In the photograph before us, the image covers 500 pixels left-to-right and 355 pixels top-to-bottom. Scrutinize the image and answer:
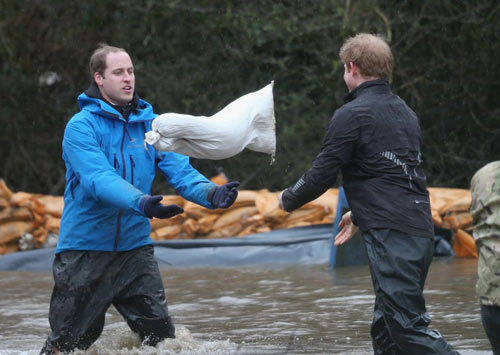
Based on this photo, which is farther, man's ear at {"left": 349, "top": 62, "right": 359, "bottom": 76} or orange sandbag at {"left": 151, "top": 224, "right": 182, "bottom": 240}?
orange sandbag at {"left": 151, "top": 224, "right": 182, "bottom": 240}

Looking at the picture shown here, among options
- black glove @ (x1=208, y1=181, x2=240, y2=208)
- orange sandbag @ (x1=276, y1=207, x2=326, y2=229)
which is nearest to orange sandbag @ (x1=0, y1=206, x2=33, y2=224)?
orange sandbag @ (x1=276, y1=207, x2=326, y2=229)

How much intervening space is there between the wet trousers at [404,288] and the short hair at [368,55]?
79 cm

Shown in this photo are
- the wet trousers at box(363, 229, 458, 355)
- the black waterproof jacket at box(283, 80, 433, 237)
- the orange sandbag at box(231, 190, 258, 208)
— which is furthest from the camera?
the orange sandbag at box(231, 190, 258, 208)

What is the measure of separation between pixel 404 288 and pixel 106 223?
1665mm

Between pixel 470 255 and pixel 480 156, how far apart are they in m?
3.12

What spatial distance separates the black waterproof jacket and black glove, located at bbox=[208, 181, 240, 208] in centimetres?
47

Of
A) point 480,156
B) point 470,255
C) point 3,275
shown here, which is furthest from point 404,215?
point 480,156

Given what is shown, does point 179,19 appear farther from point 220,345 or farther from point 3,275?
point 220,345

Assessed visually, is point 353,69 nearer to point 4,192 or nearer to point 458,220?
point 458,220

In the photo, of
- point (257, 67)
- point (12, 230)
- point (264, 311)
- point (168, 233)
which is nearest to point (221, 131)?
point (264, 311)

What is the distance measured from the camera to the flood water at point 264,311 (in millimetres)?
5500

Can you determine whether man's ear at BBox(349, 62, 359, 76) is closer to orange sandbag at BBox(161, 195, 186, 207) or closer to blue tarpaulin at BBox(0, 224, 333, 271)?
blue tarpaulin at BBox(0, 224, 333, 271)

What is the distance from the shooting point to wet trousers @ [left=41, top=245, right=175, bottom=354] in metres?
4.92

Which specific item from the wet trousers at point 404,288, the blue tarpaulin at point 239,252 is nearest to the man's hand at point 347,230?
the wet trousers at point 404,288
